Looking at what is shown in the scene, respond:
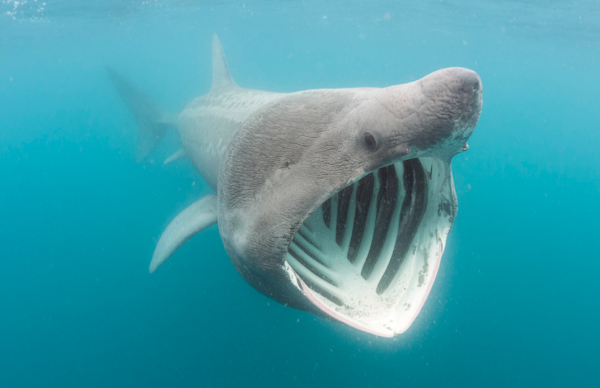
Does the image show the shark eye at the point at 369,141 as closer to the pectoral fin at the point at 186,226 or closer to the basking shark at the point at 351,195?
the basking shark at the point at 351,195

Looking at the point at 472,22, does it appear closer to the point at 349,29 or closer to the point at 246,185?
the point at 349,29

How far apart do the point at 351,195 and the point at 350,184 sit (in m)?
1.16

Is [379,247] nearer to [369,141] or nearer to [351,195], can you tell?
[351,195]

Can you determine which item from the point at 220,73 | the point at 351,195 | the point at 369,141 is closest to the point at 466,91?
the point at 369,141

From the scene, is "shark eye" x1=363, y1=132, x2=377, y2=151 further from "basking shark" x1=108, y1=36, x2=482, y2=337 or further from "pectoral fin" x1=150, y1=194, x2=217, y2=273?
"pectoral fin" x1=150, y1=194, x2=217, y2=273

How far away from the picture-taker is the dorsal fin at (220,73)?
6004 millimetres

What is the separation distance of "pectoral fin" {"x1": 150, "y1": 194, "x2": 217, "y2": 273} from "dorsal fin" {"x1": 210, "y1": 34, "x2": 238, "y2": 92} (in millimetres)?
2541

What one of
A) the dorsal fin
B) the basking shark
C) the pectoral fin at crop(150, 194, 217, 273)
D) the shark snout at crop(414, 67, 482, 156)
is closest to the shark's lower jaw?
the basking shark

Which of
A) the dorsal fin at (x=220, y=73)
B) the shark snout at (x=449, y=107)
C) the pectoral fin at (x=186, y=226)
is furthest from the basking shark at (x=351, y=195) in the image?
the dorsal fin at (x=220, y=73)

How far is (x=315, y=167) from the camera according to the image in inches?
70.6

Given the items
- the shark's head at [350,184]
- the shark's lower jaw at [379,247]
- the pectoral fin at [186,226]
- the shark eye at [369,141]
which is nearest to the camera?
the shark's head at [350,184]

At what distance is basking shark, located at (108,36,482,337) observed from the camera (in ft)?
5.02

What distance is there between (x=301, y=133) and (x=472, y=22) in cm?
2939

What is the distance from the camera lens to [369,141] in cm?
165
